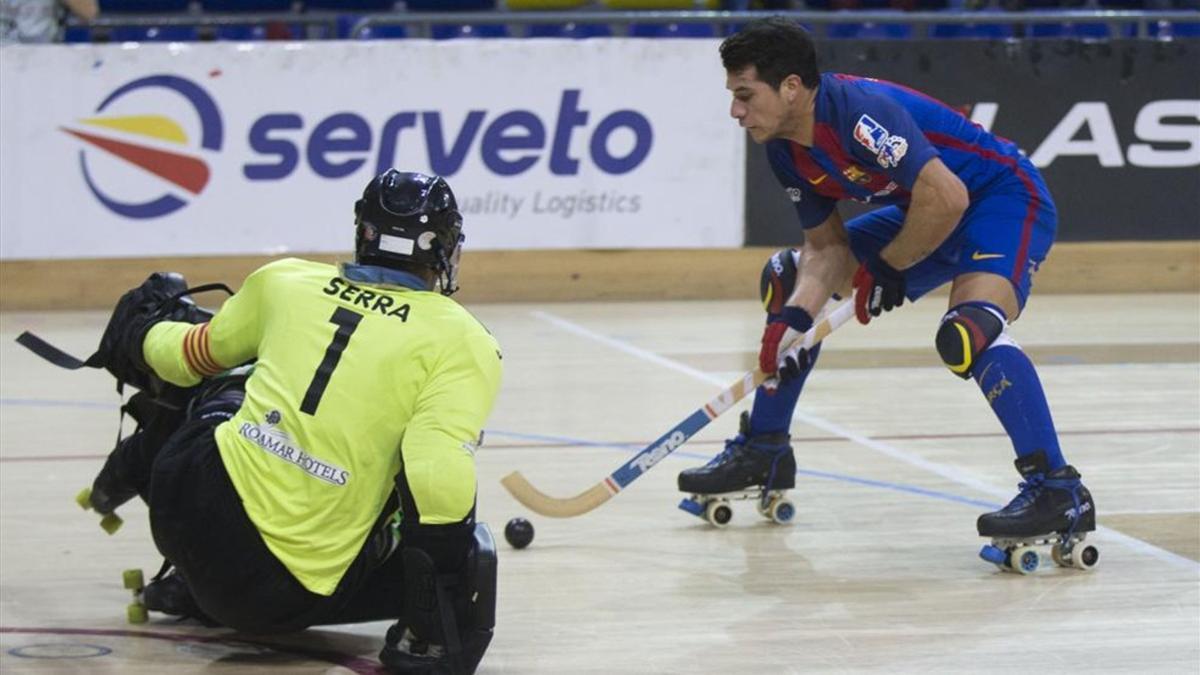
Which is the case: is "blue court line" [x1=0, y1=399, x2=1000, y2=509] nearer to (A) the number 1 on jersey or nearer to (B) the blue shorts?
(B) the blue shorts

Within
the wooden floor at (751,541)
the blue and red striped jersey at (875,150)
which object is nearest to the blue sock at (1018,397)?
the wooden floor at (751,541)

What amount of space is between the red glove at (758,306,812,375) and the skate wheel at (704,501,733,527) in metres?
0.51

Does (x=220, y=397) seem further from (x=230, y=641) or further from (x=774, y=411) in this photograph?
(x=774, y=411)

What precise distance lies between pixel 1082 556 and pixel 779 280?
1.27 metres

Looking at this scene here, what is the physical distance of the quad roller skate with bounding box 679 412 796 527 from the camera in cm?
588

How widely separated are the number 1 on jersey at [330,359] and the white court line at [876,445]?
8.55 ft

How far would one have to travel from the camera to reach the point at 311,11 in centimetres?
1357

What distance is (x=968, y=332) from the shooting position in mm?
5230

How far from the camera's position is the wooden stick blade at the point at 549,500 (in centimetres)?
556

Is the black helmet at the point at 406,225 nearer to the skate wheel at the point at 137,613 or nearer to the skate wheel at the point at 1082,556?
the skate wheel at the point at 137,613

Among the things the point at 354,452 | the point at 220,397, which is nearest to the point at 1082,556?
the point at 354,452

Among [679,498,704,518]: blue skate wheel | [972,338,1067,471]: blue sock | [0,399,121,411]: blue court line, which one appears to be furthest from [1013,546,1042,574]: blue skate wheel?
[0,399,121,411]: blue court line

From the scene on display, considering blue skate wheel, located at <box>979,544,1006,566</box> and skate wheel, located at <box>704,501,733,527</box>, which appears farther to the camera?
skate wheel, located at <box>704,501,733,527</box>

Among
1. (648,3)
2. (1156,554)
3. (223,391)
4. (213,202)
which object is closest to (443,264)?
(223,391)
